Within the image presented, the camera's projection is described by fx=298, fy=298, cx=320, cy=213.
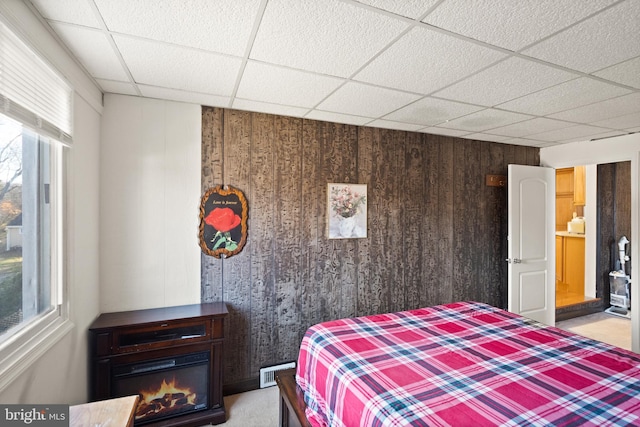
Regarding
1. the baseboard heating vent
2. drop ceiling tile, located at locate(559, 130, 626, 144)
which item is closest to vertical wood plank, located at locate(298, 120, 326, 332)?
the baseboard heating vent

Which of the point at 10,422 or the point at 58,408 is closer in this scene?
the point at 10,422

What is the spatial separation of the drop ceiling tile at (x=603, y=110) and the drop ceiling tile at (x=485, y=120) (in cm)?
33

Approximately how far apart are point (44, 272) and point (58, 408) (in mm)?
688

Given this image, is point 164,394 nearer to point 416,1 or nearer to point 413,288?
point 413,288

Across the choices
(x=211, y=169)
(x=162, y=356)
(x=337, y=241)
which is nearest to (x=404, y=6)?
(x=211, y=169)

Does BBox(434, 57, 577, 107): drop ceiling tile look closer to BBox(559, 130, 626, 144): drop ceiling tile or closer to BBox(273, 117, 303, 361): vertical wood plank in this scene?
BBox(273, 117, 303, 361): vertical wood plank

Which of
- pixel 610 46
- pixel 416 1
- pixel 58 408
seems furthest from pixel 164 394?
pixel 610 46

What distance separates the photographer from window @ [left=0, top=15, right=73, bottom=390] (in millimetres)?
1258

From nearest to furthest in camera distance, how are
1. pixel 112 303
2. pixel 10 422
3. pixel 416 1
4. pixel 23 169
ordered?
1. pixel 10 422
2. pixel 416 1
3. pixel 23 169
4. pixel 112 303

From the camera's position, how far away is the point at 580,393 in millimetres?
1304

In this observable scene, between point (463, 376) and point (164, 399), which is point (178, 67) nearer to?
point (164, 399)

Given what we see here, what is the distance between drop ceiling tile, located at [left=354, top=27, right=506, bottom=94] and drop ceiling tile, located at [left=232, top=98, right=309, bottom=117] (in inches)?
31.4

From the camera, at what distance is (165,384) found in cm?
214

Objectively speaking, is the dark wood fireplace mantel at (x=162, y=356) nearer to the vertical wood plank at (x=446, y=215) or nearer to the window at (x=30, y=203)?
the window at (x=30, y=203)
